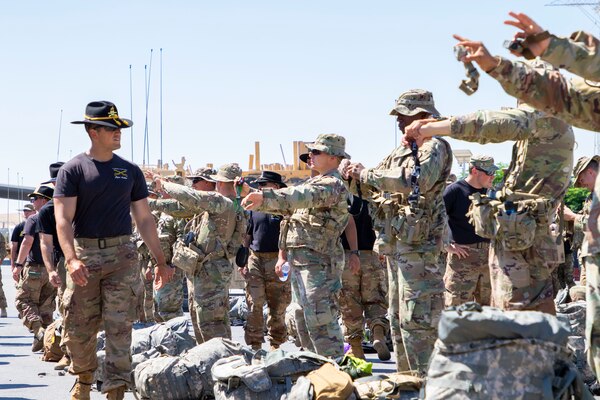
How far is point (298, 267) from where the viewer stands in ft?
29.6

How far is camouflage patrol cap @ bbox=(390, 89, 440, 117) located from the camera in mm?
8242

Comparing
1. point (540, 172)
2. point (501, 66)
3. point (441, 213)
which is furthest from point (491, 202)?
point (501, 66)

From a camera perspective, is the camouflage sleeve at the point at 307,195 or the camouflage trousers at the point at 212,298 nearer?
the camouflage sleeve at the point at 307,195

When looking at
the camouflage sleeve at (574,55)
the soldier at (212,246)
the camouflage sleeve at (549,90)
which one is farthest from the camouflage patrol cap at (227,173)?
the camouflage sleeve at (574,55)

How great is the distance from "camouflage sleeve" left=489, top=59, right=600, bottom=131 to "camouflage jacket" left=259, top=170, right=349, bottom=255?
3557mm

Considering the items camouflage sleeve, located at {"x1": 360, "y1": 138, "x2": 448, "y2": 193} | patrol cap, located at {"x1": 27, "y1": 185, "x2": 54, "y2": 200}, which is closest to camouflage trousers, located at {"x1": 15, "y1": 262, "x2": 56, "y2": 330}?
patrol cap, located at {"x1": 27, "y1": 185, "x2": 54, "y2": 200}

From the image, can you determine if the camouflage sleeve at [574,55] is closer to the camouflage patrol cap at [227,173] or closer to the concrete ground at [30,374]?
the concrete ground at [30,374]

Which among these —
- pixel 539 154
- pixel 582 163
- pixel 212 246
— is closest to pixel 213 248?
pixel 212 246

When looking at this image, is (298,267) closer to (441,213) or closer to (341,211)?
(341,211)

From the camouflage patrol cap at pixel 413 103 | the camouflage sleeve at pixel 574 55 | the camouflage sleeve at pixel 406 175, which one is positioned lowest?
the camouflage sleeve at pixel 406 175

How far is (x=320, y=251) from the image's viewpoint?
897cm

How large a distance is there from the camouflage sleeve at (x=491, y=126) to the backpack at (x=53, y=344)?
713cm

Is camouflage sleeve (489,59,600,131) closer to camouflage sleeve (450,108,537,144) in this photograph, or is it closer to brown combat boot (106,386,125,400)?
camouflage sleeve (450,108,537,144)

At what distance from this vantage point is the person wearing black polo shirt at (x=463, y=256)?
1111 centimetres
